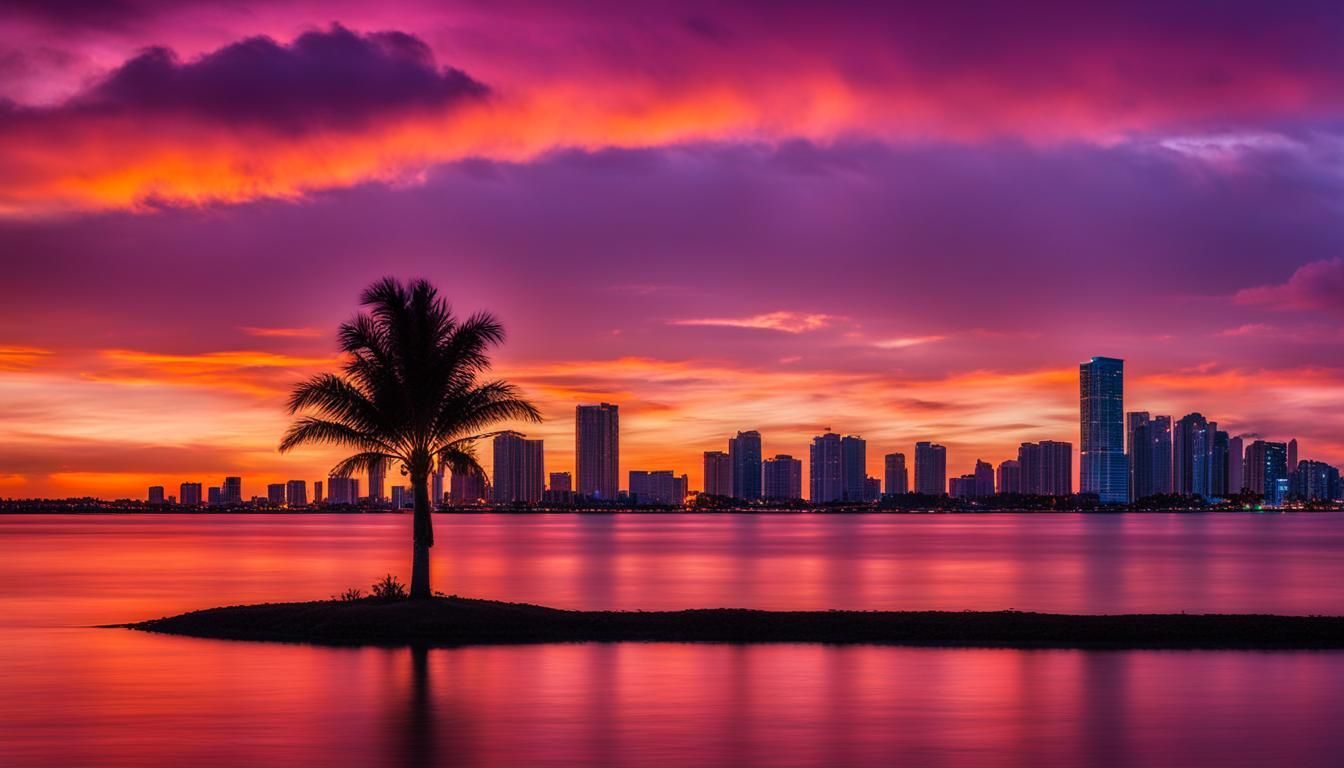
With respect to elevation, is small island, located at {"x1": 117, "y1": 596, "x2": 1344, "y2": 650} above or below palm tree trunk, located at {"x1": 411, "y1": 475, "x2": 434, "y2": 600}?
below

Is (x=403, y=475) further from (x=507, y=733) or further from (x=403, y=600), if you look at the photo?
(x=507, y=733)

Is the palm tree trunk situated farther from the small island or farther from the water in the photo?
the water

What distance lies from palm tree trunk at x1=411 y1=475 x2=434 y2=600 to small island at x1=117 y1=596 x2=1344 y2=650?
1.52m

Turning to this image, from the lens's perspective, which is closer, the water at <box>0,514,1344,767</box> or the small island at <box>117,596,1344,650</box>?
the water at <box>0,514,1344,767</box>

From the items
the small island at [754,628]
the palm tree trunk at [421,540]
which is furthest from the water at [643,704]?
the palm tree trunk at [421,540]

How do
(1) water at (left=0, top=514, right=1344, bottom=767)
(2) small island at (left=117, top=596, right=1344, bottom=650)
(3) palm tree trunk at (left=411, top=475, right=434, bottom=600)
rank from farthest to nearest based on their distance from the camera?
(3) palm tree trunk at (left=411, top=475, right=434, bottom=600), (2) small island at (left=117, top=596, right=1344, bottom=650), (1) water at (left=0, top=514, right=1344, bottom=767)

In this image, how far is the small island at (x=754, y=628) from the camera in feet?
111

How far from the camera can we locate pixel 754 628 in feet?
114

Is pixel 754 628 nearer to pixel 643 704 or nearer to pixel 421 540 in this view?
pixel 421 540

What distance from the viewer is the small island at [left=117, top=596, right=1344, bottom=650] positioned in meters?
33.8

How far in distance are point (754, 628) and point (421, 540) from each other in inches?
378

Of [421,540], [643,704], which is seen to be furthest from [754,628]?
[643,704]

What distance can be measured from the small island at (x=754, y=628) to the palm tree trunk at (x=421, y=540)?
1517 mm

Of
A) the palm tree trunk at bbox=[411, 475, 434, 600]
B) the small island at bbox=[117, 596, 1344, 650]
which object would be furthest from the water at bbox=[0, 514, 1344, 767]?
the palm tree trunk at bbox=[411, 475, 434, 600]
